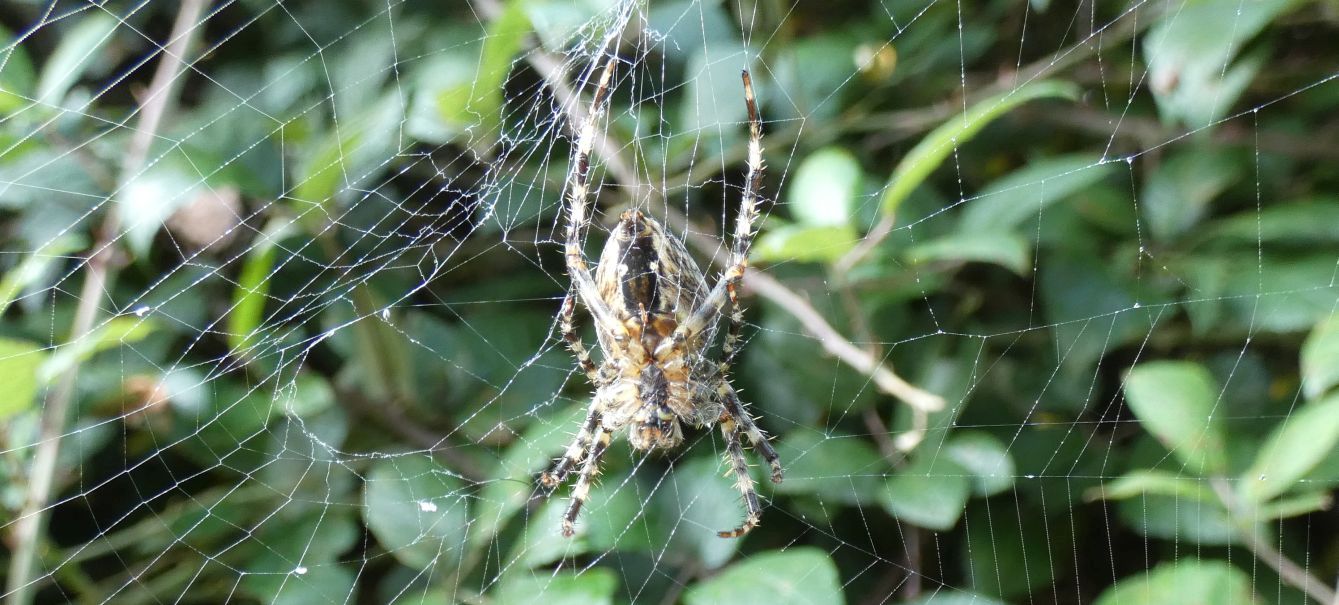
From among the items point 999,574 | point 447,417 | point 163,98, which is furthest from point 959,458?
point 163,98

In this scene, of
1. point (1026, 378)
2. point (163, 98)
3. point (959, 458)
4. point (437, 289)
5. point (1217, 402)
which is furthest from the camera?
point (437, 289)

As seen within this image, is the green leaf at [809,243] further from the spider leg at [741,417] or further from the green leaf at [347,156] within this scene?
the green leaf at [347,156]

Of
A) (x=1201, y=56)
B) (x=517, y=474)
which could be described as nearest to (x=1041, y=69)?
(x=1201, y=56)

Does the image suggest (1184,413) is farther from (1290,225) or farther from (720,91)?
(720,91)

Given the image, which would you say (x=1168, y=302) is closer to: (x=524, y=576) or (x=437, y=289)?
(x=524, y=576)

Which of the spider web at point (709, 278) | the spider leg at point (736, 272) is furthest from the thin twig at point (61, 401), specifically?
the spider leg at point (736, 272)

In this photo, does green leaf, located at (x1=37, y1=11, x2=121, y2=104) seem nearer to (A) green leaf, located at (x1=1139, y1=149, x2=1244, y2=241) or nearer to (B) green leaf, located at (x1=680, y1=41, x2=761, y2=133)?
(B) green leaf, located at (x1=680, y1=41, x2=761, y2=133)
